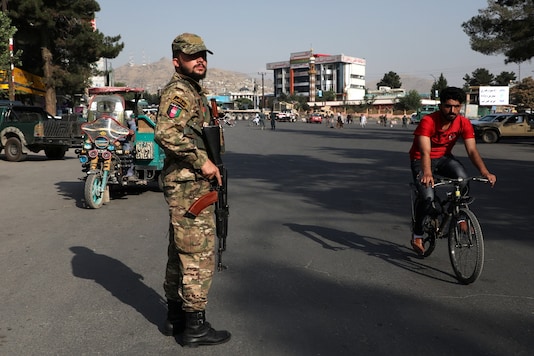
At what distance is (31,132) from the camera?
17578mm

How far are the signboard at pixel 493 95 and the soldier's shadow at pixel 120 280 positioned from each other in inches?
2651

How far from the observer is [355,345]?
3.47 meters

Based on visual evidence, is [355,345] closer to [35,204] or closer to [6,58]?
[35,204]

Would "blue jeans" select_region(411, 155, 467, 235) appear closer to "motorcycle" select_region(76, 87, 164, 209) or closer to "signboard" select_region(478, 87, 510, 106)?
"motorcycle" select_region(76, 87, 164, 209)

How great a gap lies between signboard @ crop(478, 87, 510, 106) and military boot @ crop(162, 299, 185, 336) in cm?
6867

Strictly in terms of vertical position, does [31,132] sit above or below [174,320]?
above

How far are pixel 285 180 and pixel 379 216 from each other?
449 centimetres

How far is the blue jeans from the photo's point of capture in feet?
16.5

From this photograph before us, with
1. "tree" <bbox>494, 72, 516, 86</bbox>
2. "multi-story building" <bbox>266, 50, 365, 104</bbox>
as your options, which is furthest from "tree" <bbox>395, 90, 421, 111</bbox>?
"multi-story building" <bbox>266, 50, 365, 104</bbox>

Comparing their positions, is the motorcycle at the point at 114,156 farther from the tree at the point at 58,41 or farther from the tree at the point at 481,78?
the tree at the point at 481,78

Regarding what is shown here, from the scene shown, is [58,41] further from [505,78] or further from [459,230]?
[505,78]

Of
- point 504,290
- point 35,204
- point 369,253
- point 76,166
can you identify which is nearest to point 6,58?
point 76,166

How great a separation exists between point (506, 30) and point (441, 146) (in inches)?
1091

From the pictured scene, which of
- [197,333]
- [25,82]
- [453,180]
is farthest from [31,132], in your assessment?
[25,82]
